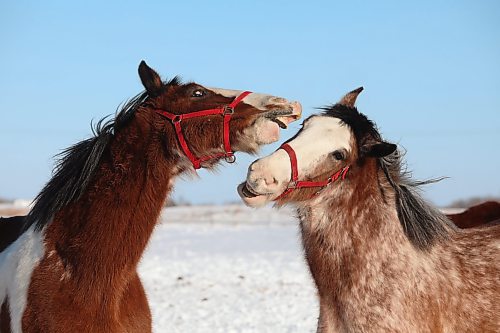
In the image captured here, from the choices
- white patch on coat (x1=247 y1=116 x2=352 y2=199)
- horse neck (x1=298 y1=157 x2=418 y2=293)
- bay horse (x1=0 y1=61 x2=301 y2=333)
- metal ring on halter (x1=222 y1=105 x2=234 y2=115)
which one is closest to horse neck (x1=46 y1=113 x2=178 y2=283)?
bay horse (x1=0 y1=61 x2=301 y2=333)

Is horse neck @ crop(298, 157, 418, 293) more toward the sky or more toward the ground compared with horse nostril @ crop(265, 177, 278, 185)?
more toward the ground

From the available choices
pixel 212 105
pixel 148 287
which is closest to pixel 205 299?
pixel 148 287

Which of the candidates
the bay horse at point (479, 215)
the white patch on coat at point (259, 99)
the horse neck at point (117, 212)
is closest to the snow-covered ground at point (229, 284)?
the horse neck at point (117, 212)

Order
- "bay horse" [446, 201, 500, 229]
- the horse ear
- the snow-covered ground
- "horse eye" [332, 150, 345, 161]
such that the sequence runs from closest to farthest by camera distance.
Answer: "horse eye" [332, 150, 345, 161]
the horse ear
"bay horse" [446, 201, 500, 229]
the snow-covered ground

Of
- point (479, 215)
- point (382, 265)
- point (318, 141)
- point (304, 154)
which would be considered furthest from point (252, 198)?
point (479, 215)

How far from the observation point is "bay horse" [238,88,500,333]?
4.34m

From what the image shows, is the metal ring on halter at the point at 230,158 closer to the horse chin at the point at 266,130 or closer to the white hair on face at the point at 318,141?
the horse chin at the point at 266,130

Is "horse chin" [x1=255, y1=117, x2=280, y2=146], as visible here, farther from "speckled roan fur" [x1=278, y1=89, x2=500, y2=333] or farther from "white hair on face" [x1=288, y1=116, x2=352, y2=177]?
"speckled roan fur" [x1=278, y1=89, x2=500, y2=333]

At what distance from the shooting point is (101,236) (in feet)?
14.7

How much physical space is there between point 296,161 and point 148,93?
1158 millimetres

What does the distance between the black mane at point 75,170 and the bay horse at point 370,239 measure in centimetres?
102

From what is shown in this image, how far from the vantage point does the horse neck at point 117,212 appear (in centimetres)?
445

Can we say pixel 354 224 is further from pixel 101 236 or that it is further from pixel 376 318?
pixel 101 236

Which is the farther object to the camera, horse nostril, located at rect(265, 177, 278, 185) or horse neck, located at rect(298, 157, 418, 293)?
horse neck, located at rect(298, 157, 418, 293)
